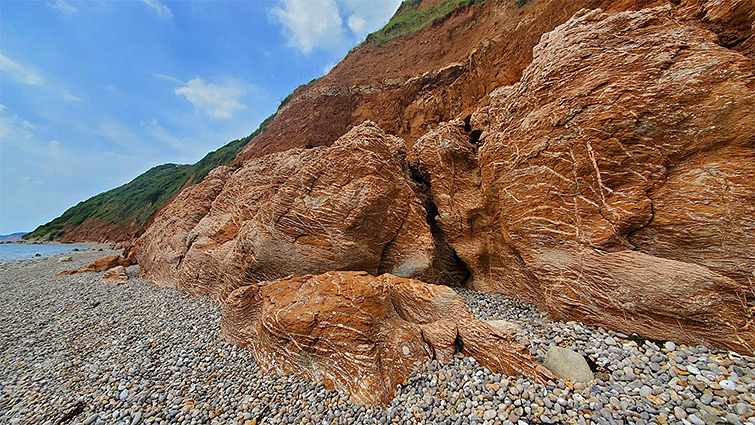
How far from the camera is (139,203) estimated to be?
48688 millimetres

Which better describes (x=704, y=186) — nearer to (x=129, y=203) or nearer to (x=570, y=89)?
(x=570, y=89)

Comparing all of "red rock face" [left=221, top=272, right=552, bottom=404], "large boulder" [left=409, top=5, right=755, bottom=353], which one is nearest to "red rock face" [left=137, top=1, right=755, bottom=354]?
"large boulder" [left=409, top=5, right=755, bottom=353]

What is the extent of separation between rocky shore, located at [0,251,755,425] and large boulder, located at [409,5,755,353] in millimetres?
579

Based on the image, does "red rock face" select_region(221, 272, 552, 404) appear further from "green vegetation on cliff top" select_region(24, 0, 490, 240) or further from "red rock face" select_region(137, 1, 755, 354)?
"green vegetation on cliff top" select_region(24, 0, 490, 240)

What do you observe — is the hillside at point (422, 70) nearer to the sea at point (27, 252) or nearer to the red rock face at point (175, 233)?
the red rock face at point (175, 233)

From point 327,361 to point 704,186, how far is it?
596 centimetres

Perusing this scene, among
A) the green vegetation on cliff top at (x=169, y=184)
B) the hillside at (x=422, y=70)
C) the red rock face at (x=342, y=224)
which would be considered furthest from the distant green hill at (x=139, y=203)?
the red rock face at (x=342, y=224)

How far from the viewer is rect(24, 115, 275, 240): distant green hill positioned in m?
38.5

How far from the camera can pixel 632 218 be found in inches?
161

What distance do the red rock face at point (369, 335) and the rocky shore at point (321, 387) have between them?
0.18 m

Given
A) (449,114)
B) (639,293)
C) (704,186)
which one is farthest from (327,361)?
(449,114)

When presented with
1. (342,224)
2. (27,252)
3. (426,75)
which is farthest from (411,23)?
(27,252)

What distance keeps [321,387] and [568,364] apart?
10.6 feet

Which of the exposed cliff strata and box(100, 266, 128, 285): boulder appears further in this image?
the exposed cliff strata
